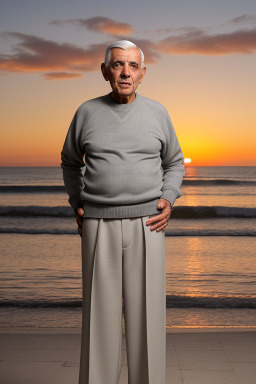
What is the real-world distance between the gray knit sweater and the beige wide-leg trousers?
0.06 meters

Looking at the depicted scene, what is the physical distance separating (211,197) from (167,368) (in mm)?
17297

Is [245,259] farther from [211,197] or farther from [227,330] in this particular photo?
[211,197]

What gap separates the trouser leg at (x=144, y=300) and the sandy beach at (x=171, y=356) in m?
0.74

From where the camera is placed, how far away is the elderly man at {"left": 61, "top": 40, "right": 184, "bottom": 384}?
6.03 feet

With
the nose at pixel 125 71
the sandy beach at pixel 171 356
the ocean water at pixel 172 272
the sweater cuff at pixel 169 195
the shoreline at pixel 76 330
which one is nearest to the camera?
the nose at pixel 125 71

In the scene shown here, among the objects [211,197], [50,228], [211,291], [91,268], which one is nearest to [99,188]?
[91,268]

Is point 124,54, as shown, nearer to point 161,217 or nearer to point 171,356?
point 161,217

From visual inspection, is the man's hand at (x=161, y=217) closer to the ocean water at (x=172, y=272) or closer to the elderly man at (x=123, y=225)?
the elderly man at (x=123, y=225)

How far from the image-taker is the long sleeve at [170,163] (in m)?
1.95

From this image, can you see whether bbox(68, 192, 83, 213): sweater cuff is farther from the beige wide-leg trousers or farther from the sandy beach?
the sandy beach

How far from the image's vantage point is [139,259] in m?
1.86

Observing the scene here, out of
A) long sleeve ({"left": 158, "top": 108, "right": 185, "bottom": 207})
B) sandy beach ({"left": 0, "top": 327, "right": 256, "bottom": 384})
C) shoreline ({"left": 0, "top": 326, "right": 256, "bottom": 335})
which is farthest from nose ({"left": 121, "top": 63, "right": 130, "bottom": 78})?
shoreline ({"left": 0, "top": 326, "right": 256, "bottom": 335})

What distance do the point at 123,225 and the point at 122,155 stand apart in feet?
0.79

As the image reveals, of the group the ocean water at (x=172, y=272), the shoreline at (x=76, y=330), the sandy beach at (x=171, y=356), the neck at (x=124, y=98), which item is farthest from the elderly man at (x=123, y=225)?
the ocean water at (x=172, y=272)
